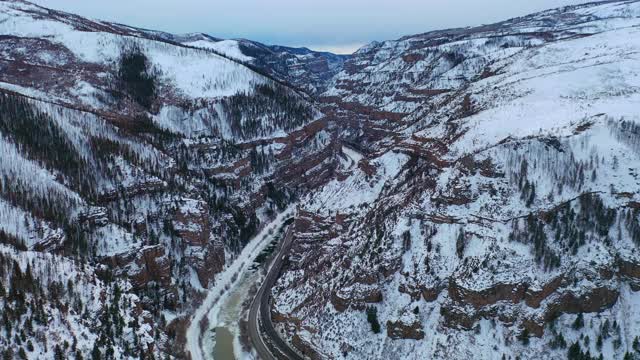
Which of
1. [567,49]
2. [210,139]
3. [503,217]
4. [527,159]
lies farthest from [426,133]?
[210,139]

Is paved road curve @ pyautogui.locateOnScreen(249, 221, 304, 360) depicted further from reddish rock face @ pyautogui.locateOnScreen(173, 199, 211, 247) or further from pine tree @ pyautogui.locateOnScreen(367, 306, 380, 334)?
A: reddish rock face @ pyautogui.locateOnScreen(173, 199, 211, 247)

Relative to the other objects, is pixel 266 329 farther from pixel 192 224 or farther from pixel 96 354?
pixel 96 354

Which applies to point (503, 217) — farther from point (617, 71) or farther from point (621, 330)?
point (617, 71)

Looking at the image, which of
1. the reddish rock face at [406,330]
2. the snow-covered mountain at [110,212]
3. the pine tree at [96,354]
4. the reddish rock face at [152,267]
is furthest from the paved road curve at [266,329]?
the pine tree at [96,354]

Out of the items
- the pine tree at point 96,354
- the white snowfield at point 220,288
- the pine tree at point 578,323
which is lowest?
the white snowfield at point 220,288

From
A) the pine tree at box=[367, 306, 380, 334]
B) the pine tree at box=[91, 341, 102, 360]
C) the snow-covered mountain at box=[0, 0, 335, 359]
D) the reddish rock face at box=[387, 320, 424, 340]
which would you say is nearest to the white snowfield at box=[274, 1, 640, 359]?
the reddish rock face at box=[387, 320, 424, 340]

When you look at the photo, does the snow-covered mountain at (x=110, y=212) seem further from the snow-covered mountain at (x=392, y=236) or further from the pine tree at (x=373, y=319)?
the pine tree at (x=373, y=319)

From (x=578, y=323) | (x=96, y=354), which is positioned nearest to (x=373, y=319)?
(x=578, y=323)

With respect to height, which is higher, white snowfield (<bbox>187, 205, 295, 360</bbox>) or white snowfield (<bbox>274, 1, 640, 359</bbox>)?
white snowfield (<bbox>274, 1, 640, 359</bbox>)

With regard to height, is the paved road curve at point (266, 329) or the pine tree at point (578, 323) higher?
the pine tree at point (578, 323)
